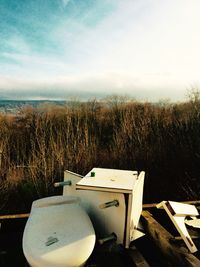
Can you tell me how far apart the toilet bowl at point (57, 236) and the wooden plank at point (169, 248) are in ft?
2.55

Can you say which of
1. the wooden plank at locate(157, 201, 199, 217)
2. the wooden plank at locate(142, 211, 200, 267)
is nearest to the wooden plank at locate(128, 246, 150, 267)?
the wooden plank at locate(142, 211, 200, 267)

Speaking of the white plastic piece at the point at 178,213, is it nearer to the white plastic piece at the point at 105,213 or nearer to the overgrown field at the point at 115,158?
the white plastic piece at the point at 105,213

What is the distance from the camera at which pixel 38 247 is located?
205 centimetres

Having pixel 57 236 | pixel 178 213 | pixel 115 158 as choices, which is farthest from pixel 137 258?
pixel 115 158

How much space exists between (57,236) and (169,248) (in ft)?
3.49

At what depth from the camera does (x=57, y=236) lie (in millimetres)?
2166

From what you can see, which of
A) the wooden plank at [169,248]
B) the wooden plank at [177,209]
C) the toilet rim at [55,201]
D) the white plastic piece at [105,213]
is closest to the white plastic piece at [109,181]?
the white plastic piece at [105,213]

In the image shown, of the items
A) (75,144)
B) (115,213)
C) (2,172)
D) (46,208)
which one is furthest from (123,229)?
(2,172)

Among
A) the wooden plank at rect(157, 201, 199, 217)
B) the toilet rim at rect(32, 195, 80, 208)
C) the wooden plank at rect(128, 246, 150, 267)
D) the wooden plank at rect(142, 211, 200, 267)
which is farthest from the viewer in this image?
the wooden plank at rect(157, 201, 199, 217)

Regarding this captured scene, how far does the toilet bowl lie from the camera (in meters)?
1.98

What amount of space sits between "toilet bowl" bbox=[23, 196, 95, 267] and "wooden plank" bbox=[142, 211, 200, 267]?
778 millimetres

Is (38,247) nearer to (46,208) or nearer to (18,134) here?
(46,208)

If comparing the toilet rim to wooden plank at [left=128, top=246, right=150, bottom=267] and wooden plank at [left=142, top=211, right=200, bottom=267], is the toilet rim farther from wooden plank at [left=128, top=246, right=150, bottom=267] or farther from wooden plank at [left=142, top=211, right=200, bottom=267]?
wooden plank at [left=142, top=211, right=200, bottom=267]

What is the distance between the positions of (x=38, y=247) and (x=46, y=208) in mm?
512
